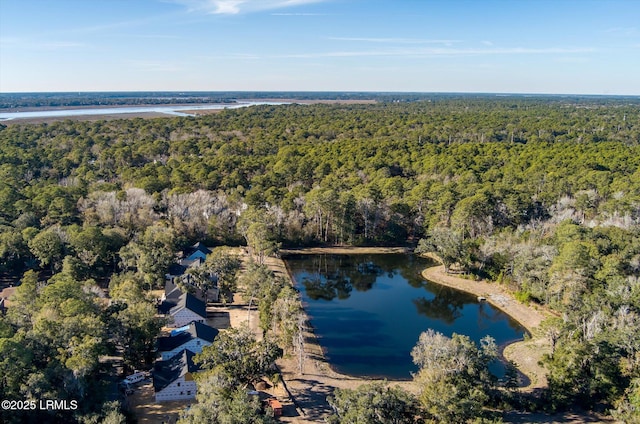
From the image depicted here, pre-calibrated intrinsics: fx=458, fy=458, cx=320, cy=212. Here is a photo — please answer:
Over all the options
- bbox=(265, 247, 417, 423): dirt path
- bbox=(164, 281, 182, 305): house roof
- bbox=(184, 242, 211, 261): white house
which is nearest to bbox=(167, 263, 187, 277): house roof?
bbox=(164, 281, 182, 305): house roof

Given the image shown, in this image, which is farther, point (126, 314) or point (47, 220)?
point (47, 220)

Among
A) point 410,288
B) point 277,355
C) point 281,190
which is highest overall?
point 281,190

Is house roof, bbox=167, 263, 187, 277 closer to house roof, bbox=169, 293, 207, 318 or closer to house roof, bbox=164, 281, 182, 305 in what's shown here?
house roof, bbox=164, 281, 182, 305

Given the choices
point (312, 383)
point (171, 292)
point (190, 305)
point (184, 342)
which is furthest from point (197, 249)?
point (312, 383)

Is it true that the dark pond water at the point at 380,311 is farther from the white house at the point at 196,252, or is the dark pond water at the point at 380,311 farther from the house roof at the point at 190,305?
the white house at the point at 196,252

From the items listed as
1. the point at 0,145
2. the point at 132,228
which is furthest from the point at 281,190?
the point at 0,145

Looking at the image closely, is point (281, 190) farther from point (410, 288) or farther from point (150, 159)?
point (150, 159)
